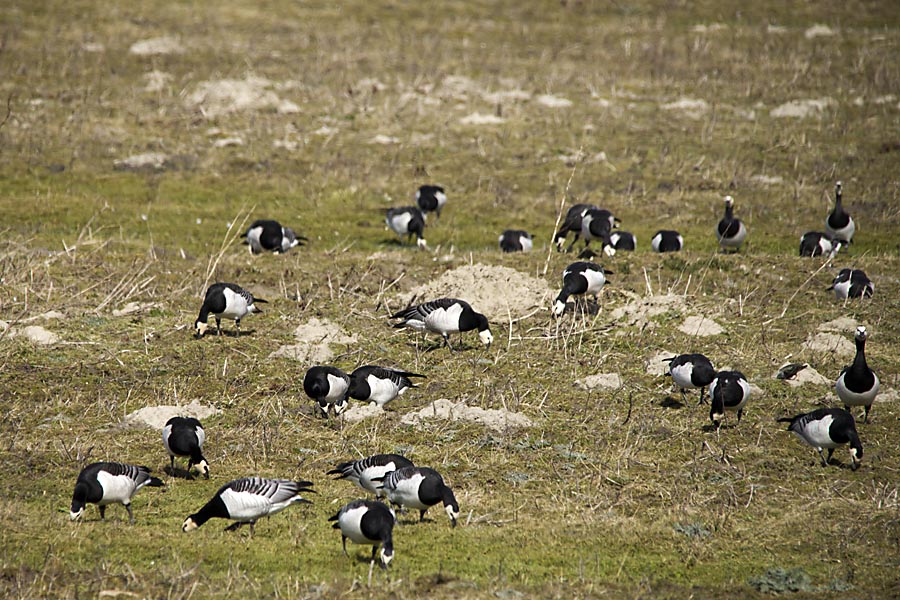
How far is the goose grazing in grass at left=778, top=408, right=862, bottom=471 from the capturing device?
13.7m

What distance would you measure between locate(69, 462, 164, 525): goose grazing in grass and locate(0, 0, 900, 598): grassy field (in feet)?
1.17

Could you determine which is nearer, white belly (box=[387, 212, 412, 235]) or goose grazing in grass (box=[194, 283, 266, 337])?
goose grazing in grass (box=[194, 283, 266, 337])

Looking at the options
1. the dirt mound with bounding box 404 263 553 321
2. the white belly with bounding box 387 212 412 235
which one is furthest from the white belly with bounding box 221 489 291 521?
the white belly with bounding box 387 212 412 235

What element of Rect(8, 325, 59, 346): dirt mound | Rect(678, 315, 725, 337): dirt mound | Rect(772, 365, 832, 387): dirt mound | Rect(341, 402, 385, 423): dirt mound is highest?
Rect(772, 365, 832, 387): dirt mound

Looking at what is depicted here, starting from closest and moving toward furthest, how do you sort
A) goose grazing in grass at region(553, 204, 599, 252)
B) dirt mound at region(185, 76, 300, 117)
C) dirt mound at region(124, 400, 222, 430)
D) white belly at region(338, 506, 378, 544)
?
white belly at region(338, 506, 378, 544) → dirt mound at region(124, 400, 222, 430) → goose grazing in grass at region(553, 204, 599, 252) → dirt mound at region(185, 76, 300, 117)

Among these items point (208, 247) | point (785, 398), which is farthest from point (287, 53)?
point (785, 398)

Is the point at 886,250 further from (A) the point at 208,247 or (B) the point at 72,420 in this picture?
(B) the point at 72,420

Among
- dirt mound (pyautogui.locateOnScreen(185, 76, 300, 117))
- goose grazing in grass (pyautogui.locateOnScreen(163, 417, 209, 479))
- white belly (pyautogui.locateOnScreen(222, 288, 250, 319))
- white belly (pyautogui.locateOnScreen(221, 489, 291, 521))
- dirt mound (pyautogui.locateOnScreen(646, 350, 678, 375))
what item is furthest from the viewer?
dirt mound (pyautogui.locateOnScreen(185, 76, 300, 117))

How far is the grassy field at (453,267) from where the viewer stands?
38.8ft

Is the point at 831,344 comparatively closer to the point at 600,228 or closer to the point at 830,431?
the point at 830,431

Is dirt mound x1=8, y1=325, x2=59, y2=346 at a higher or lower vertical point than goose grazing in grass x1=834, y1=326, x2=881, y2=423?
lower

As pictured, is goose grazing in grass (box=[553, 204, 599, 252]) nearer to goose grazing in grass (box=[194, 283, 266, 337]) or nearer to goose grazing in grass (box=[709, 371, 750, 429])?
goose grazing in grass (box=[194, 283, 266, 337])

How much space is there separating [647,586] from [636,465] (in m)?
3.42

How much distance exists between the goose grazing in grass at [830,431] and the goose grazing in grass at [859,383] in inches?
47.7
